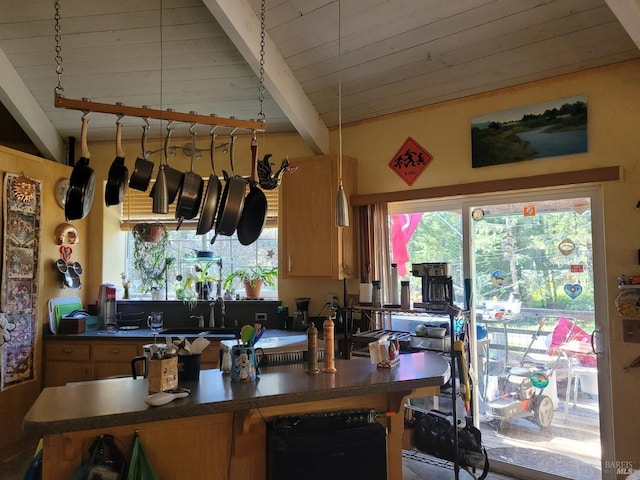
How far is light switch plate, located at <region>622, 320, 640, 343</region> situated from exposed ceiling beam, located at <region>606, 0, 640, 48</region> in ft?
5.13

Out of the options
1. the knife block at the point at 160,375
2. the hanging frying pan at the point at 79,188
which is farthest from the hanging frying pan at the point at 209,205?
the knife block at the point at 160,375

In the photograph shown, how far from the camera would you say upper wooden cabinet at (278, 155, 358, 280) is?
3516mm

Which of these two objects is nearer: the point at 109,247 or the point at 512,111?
the point at 512,111

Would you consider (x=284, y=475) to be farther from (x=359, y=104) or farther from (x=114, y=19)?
(x=114, y=19)

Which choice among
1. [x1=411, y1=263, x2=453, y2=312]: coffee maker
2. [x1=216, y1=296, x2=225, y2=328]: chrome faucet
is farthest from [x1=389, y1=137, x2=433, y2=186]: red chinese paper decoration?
[x1=216, y1=296, x2=225, y2=328]: chrome faucet

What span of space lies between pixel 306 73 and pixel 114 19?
135 centimetres

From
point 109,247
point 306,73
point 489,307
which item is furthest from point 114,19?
point 489,307

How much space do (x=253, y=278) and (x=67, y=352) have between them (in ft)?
5.33

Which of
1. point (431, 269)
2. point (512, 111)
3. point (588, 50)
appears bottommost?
point (431, 269)

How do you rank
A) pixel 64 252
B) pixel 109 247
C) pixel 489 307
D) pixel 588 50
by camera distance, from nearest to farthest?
pixel 588 50
pixel 489 307
pixel 64 252
pixel 109 247

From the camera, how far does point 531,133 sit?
3004 millimetres

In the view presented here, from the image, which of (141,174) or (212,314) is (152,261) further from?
(141,174)

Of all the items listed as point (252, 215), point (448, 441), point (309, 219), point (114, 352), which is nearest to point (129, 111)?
point (252, 215)

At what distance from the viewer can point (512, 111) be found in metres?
3.08
